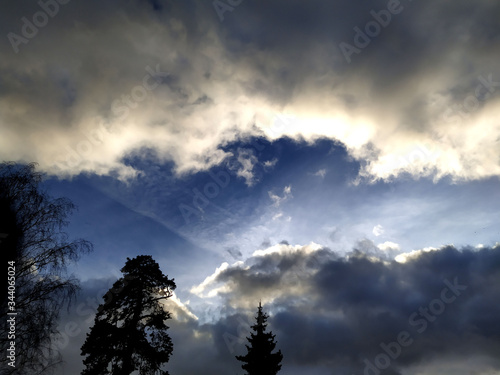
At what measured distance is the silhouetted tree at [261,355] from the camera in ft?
86.8

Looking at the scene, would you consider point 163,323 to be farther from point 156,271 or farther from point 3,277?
point 3,277

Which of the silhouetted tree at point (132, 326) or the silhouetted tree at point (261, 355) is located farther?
the silhouetted tree at point (261, 355)

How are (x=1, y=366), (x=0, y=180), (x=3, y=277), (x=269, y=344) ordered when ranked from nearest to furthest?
(x=1, y=366), (x=3, y=277), (x=0, y=180), (x=269, y=344)

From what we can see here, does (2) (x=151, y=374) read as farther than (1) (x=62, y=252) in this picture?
Yes

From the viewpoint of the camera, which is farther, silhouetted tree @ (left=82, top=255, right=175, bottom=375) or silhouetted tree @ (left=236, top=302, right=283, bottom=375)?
silhouetted tree @ (left=236, top=302, right=283, bottom=375)

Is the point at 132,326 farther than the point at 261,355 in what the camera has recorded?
No

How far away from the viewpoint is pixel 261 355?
2689cm

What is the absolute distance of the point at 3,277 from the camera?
9484mm

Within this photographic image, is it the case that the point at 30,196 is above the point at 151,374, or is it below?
above

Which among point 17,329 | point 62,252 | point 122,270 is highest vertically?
point 122,270

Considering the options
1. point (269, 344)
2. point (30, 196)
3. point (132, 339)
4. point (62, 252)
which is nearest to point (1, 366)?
point (62, 252)

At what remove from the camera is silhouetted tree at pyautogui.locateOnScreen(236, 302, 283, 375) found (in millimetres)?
26453

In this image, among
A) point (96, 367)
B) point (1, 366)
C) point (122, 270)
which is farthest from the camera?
point (122, 270)

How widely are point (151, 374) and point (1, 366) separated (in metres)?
12.6
